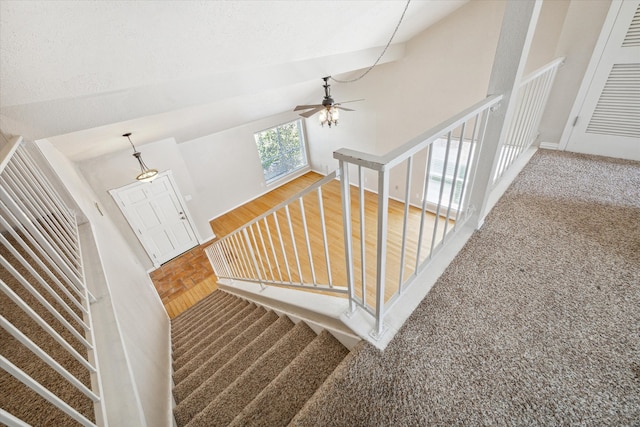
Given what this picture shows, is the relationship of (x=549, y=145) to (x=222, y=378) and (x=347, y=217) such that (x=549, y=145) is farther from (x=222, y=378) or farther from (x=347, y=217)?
(x=222, y=378)

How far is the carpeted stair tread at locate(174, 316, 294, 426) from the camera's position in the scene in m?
1.42

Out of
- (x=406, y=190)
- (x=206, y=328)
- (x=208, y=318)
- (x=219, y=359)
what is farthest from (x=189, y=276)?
(x=406, y=190)

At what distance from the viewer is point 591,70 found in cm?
224

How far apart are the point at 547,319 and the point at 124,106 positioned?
3.25 metres

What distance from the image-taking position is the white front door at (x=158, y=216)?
467cm

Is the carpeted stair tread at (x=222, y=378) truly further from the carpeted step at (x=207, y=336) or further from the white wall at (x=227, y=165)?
the white wall at (x=227, y=165)

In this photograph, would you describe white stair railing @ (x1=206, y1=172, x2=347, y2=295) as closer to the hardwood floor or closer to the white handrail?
the hardwood floor

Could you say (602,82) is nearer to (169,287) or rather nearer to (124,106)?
(124,106)

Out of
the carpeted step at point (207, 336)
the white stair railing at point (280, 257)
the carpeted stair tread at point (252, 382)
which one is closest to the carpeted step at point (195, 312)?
the white stair railing at point (280, 257)

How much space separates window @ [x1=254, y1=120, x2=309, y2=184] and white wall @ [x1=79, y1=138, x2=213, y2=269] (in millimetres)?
2306

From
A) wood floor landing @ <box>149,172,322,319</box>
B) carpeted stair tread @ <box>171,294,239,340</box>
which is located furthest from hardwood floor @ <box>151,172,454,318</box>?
carpeted stair tread @ <box>171,294,239,340</box>

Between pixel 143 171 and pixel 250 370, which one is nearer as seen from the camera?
pixel 250 370

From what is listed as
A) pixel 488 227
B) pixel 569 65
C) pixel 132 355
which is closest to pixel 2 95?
pixel 132 355

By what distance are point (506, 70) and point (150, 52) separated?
7.65 ft
